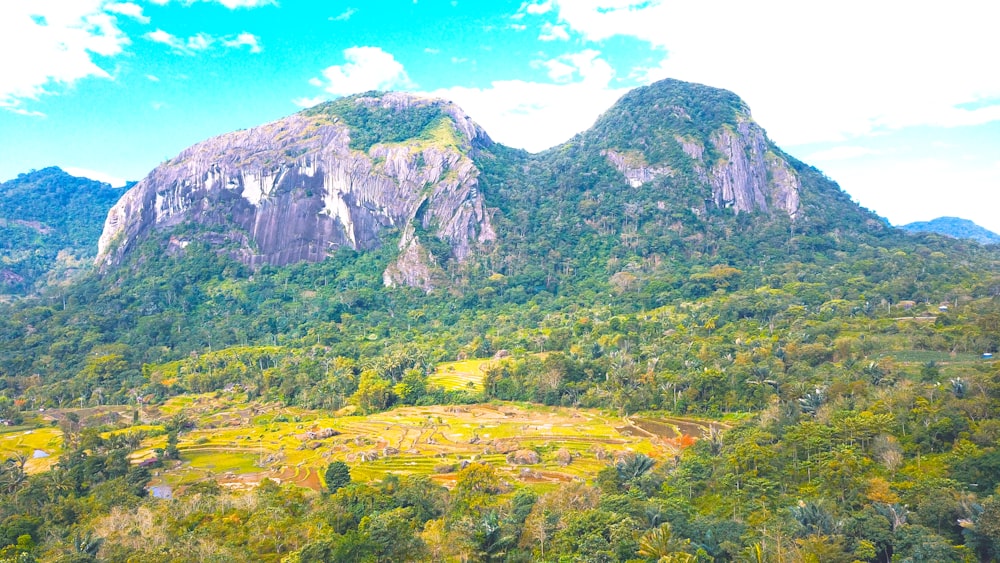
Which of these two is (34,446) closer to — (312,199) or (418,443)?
(418,443)

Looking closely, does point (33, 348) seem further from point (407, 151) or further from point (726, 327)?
point (726, 327)

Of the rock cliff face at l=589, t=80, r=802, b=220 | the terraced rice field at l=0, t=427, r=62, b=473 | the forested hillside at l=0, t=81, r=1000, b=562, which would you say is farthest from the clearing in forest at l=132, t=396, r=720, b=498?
the rock cliff face at l=589, t=80, r=802, b=220

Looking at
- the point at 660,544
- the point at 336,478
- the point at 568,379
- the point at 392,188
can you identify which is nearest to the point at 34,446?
the point at 336,478

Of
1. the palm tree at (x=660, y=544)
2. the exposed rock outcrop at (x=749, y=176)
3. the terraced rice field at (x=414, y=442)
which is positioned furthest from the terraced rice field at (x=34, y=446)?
the exposed rock outcrop at (x=749, y=176)

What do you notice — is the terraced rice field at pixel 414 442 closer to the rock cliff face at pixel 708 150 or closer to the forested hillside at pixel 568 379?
the forested hillside at pixel 568 379

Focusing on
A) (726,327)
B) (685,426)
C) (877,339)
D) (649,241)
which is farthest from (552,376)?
(649,241)

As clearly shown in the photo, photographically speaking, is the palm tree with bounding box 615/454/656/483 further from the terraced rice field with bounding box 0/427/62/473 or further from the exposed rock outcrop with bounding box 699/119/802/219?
the exposed rock outcrop with bounding box 699/119/802/219
